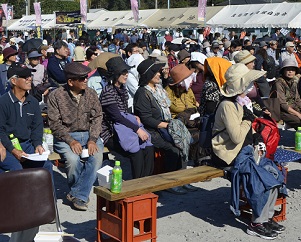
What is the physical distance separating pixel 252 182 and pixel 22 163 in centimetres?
230

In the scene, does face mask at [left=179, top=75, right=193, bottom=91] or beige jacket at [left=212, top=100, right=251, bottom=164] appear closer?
beige jacket at [left=212, top=100, right=251, bottom=164]

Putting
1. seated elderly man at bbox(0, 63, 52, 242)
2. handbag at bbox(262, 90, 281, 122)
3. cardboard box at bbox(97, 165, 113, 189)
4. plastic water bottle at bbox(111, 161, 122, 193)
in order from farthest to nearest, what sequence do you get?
1. handbag at bbox(262, 90, 281, 122)
2. seated elderly man at bbox(0, 63, 52, 242)
3. cardboard box at bbox(97, 165, 113, 189)
4. plastic water bottle at bbox(111, 161, 122, 193)

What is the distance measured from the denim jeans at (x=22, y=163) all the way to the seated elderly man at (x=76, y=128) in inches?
12.8

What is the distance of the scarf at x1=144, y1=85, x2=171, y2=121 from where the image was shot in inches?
269

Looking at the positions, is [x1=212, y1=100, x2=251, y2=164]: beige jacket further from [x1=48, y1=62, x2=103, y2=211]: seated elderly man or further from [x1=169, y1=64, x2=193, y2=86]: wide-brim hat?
[x1=169, y1=64, x2=193, y2=86]: wide-brim hat

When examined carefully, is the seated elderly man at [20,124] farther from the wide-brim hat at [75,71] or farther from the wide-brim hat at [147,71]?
the wide-brim hat at [147,71]

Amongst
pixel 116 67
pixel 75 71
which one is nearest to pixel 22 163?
pixel 75 71

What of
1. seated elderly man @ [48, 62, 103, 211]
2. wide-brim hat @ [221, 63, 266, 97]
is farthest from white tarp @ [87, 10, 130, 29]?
wide-brim hat @ [221, 63, 266, 97]

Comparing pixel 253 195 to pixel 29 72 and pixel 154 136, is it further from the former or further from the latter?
pixel 29 72

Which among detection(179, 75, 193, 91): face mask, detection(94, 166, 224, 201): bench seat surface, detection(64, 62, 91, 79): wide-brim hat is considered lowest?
detection(94, 166, 224, 201): bench seat surface

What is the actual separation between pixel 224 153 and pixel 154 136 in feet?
4.75

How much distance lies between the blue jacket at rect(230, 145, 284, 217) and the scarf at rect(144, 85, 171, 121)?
67.3 inches

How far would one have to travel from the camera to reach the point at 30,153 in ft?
19.4

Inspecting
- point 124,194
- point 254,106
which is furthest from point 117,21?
point 124,194
